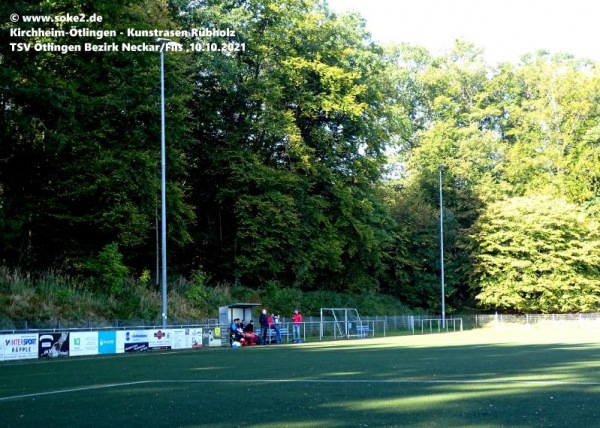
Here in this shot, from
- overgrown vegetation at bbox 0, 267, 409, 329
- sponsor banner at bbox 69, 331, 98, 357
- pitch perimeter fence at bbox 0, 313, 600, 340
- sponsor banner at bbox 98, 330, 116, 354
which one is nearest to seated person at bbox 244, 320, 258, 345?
pitch perimeter fence at bbox 0, 313, 600, 340

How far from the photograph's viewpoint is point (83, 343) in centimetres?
3186

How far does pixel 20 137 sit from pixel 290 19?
21.0 m

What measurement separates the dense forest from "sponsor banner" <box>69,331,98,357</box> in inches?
371

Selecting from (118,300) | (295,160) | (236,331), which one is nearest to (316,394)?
(236,331)

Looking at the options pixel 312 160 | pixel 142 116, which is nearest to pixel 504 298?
pixel 312 160

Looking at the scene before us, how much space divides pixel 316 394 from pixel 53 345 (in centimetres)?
1830

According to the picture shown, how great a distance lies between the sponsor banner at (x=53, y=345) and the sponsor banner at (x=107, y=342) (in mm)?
1731

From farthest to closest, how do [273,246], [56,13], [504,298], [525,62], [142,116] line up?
[525,62], [504,298], [273,246], [142,116], [56,13]

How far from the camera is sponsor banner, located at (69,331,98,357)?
Answer: 103 feet

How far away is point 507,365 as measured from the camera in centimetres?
2125

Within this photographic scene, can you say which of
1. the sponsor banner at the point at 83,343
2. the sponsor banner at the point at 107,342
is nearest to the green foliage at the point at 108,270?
the sponsor banner at the point at 107,342

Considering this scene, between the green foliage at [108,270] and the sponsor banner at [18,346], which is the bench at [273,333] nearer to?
the green foliage at [108,270]

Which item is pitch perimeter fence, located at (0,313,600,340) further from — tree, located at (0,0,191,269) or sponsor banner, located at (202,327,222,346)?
tree, located at (0,0,191,269)

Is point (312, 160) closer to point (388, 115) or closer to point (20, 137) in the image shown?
point (388, 115)
